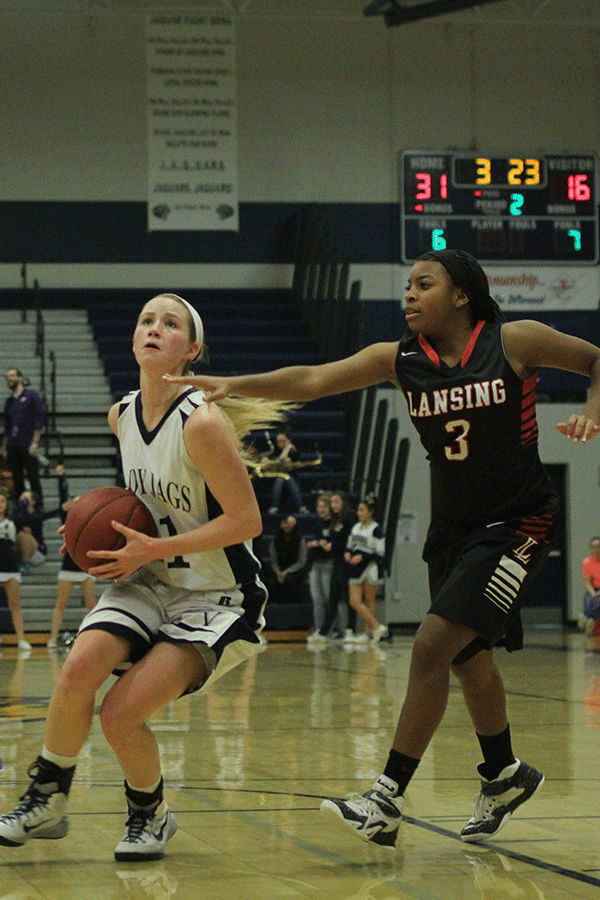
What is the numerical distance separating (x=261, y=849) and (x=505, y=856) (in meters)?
0.67

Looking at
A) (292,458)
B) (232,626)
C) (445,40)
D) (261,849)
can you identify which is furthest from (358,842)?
(445,40)

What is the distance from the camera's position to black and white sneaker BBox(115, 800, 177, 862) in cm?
332

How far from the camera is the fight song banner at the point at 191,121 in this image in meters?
17.4

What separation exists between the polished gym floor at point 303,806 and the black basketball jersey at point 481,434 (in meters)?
0.99

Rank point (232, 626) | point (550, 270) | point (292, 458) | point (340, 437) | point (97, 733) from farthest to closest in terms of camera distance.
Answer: point (550, 270), point (340, 437), point (292, 458), point (97, 733), point (232, 626)

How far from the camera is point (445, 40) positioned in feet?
60.6

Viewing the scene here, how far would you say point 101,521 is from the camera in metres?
3.36

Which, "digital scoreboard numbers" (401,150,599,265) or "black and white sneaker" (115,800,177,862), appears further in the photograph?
"digital scoreboard numbers" (401,150,599,265)

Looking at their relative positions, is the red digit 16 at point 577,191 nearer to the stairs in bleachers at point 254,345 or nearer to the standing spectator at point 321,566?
the stairs in bleachers at point 254,345

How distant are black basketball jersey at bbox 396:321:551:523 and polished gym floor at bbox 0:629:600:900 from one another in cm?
99

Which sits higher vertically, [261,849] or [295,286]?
[295,286]

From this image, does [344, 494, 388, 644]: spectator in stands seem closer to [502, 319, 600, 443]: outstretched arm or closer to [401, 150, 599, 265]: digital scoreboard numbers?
[401, 150, 599, 265]: digital scoreboard numbers

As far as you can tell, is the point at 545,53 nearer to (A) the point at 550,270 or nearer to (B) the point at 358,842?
(A) the point at 550,270

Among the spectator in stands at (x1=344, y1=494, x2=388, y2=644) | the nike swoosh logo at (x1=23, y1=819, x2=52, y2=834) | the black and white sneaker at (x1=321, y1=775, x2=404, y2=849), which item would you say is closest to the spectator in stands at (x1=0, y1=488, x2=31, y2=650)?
the spectator in stands at (x1=344, y1=494, x2=388, y2=644)
